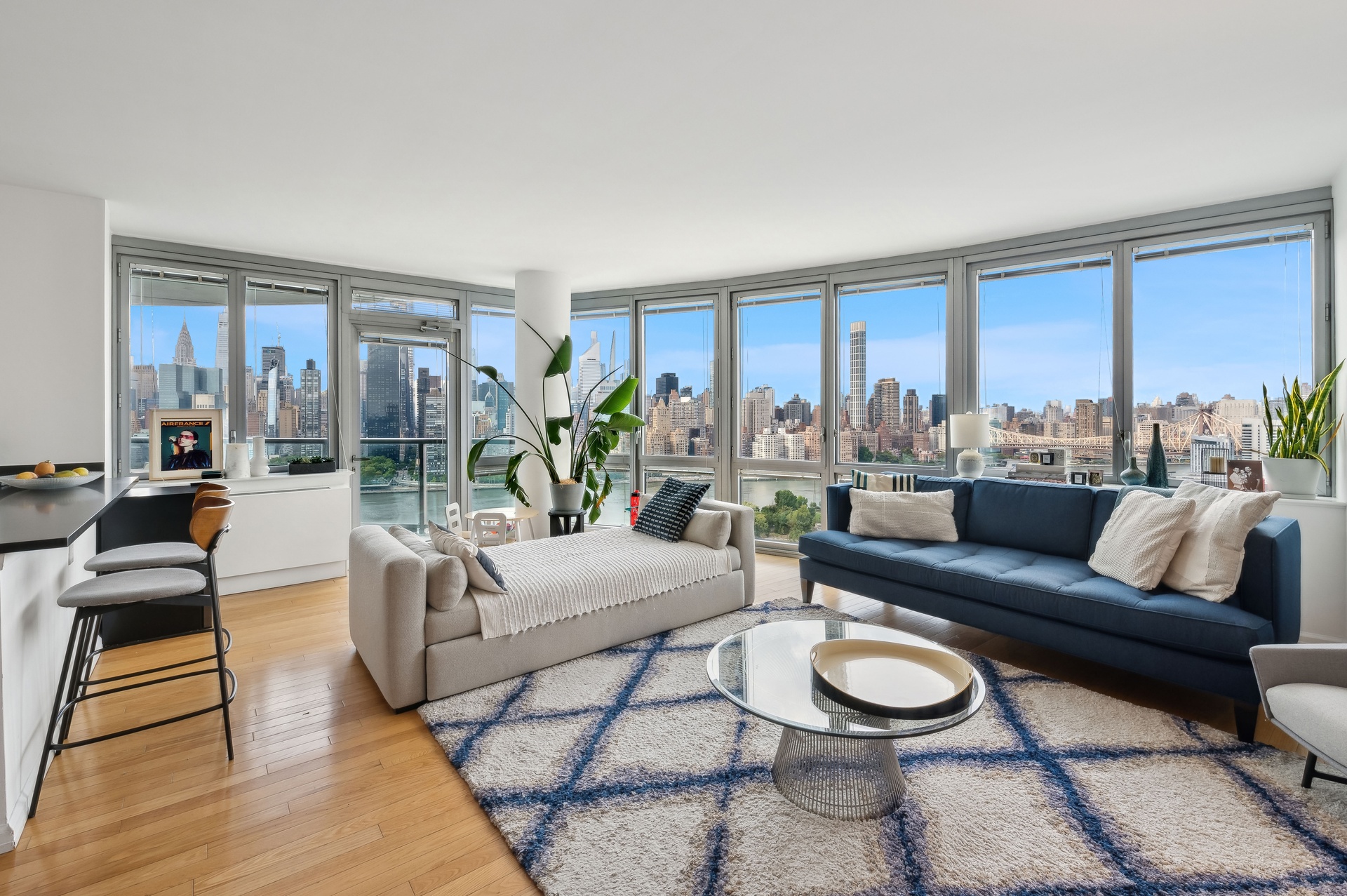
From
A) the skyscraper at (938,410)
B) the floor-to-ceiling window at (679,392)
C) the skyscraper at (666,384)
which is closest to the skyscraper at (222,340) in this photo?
the floor-to-ceiling window at (679,392)

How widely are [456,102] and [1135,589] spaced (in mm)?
3510

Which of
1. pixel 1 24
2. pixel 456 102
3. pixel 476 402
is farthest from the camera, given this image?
pixel 476 402

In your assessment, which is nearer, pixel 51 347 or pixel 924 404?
pixel 51 347

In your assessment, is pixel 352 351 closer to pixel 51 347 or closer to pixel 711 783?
pixel 51 347

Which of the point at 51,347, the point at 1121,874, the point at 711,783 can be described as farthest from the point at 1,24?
the point at 1121,874

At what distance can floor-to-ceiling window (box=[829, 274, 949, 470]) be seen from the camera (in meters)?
4.96

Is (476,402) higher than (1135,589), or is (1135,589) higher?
(476,402)

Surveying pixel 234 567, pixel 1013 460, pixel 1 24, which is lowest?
pixel 234 567

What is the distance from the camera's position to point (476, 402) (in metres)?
6.11

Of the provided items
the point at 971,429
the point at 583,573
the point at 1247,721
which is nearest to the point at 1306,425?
the point at 971,429

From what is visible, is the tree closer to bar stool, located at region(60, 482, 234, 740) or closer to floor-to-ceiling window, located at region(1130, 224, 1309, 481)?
floor-to-ceiling window, located at region(1130, 224, 1309, 481)

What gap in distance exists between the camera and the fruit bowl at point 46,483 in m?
2.74

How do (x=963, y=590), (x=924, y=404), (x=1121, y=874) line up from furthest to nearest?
(x=924, y=404) < (x=963, y=590) < (x=1121, y=874)

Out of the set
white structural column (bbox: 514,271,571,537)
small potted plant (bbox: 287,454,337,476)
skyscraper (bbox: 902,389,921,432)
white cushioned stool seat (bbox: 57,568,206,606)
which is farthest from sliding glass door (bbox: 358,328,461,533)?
skyscraper (bbox: 902,389,921,432)
